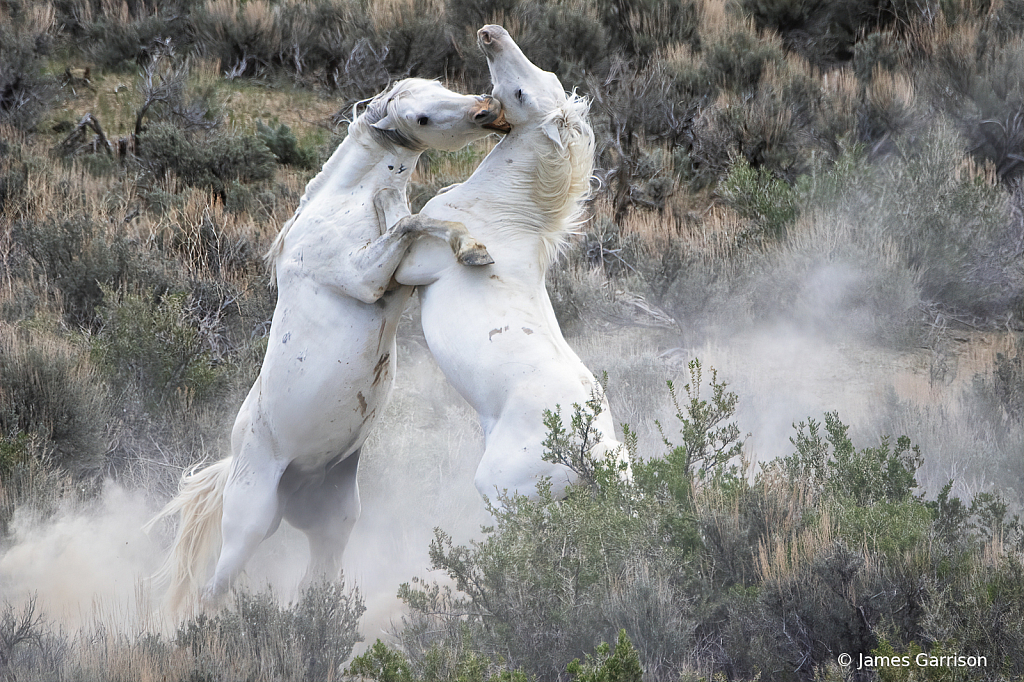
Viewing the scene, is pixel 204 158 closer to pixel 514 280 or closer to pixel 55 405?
pixel 55 405

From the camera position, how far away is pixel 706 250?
722 cm

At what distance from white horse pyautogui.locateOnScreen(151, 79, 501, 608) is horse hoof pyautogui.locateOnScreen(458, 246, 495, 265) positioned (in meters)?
0.08

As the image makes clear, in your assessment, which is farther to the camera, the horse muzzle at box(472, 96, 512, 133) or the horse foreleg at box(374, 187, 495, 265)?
the horse muzzle at box(472, 96, 512, 133)

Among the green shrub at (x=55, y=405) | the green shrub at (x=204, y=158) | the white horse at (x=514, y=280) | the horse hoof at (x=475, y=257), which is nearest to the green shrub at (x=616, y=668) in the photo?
the white horse at (x=514, y=280)

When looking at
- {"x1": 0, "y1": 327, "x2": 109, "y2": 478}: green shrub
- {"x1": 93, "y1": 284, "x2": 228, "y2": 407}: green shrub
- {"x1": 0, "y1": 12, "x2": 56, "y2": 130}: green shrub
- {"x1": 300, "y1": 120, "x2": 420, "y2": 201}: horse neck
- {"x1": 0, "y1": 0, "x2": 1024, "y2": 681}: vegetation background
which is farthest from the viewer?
{"x1": 0, "y1": 12, "x2": 56, "y2": 130}: green shrub

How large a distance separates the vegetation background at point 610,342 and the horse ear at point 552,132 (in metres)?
1.00

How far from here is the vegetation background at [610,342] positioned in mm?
3146

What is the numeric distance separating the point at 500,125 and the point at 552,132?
0.19m

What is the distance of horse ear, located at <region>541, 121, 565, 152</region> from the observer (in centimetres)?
327

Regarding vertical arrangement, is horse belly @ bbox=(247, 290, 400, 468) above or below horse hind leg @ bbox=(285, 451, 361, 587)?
above

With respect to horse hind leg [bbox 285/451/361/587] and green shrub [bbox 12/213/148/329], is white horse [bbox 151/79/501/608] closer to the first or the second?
horse hind leg [bbox 285/451/361/587]

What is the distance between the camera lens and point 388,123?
342 cm

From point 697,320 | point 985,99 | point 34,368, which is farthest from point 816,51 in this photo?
point 34,368

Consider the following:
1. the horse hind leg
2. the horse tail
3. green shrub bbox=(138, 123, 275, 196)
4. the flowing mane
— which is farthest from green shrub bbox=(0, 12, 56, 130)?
the flowing mane
